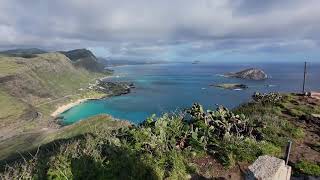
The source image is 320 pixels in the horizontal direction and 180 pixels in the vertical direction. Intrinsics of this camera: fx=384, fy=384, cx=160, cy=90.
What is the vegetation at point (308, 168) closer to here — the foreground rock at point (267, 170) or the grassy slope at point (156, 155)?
the grassy slope at point (156, 155)

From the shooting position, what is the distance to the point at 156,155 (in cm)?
1484

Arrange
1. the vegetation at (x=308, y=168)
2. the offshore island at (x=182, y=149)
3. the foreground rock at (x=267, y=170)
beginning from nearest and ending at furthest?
1. the foreground rock at (x=267, y=170)
2. the offshore island at (x=182, y=149)
3. the vegetation at (x=308, y=168)

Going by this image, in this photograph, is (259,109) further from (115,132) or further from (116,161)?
(116,161)

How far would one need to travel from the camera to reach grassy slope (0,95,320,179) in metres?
13.7

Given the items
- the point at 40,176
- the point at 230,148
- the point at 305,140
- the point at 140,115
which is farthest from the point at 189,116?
the point at 140,115

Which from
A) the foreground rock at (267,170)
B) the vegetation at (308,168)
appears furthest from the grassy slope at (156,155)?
the foreground rock at (267,170)

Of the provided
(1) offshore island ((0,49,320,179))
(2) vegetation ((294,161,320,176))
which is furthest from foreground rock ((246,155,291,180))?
(2) vegetation ((294,161,320,176))

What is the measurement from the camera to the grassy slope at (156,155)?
1366 centimetres

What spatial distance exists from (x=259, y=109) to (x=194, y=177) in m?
12.0

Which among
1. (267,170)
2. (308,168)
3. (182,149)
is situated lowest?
(308,168)

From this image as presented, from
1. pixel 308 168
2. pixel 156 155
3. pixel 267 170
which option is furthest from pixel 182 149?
pixel 267 170

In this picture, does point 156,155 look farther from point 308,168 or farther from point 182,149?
point 308,168

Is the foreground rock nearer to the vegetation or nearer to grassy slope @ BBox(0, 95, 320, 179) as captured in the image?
grassy slope @ BBox(0, 95, 320, 179)

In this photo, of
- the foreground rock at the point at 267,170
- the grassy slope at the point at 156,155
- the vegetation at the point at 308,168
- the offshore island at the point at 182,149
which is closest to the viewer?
the foreground rock at the point at 267,170
